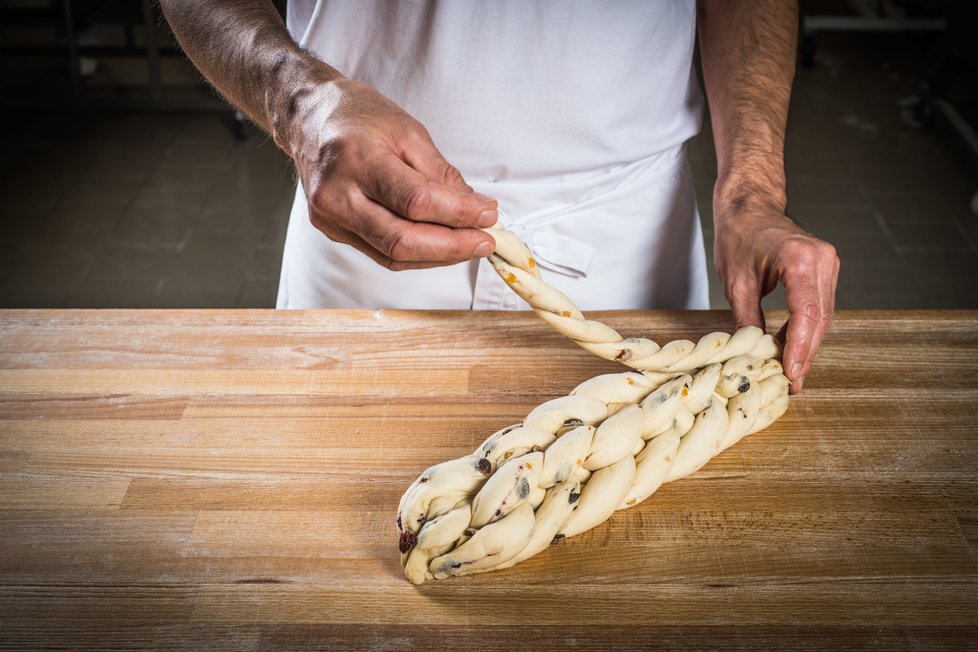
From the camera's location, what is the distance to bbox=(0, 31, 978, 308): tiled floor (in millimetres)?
3152

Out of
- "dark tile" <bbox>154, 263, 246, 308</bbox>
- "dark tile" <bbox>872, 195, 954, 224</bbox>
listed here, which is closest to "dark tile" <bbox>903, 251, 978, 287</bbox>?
"dark tile" <bbox>872, 195, 954, 224</bbox>

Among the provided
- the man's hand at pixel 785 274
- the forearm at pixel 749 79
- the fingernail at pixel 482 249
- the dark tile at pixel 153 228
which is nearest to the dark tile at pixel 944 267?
the forearm at pixel 749 79

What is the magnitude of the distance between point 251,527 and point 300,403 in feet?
0.68

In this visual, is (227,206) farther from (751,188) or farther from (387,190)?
(387,190)

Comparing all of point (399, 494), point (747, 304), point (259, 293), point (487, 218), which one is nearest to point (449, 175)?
point (487, 218)

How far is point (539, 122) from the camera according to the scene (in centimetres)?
125

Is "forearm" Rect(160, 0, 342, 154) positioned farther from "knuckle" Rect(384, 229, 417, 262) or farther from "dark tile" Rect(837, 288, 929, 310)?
"dark tile" Rect(837, 288, 929, 310)

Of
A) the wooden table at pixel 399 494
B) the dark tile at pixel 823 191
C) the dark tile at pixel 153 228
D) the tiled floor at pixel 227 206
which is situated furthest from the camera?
the dark tile at pixel 823 191

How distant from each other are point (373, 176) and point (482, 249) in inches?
5.5

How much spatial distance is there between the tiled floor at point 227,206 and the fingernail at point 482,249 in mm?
2313

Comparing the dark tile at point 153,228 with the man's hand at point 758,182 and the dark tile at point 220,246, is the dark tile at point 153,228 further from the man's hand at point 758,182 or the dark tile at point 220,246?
the man's hand at point 758,182

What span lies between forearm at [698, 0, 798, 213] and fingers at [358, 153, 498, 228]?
1.77 feet

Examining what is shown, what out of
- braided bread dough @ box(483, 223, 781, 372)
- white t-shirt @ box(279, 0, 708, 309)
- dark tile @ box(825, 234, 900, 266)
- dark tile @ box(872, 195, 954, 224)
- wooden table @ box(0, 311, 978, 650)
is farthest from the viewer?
dark tile @ box(872, 195, 954, 224)

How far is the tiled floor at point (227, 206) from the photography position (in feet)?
10.3
